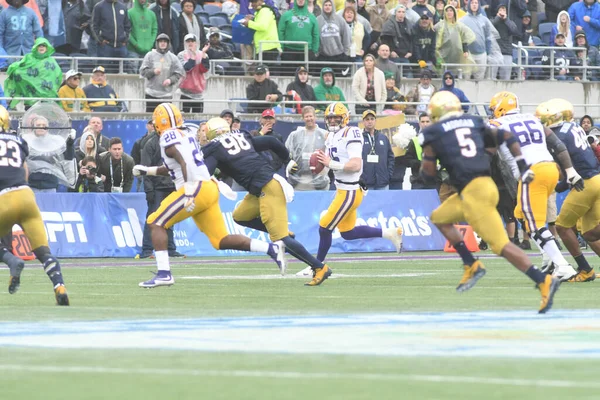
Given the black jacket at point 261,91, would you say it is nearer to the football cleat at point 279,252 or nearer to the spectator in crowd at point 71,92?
the spectator in crowd at point 71,92

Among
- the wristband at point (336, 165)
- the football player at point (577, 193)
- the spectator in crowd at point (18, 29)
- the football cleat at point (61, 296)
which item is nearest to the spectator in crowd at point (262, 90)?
the spectator in crowd at point (18, 29)

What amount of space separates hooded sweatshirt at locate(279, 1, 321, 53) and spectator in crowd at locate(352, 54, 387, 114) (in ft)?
4.11

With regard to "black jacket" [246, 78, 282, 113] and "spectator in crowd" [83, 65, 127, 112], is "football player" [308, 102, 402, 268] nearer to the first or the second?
"spectator in crowd" [83, 65, 127, 112]

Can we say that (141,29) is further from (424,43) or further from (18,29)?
(424,43)

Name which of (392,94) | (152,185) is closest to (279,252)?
(152,185)

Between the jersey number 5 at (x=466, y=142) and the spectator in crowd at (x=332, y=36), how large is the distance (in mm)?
14406

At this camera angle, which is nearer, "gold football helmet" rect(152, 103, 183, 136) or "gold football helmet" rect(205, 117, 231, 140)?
"gold football helmet" rect(152, 103, 183, 136)

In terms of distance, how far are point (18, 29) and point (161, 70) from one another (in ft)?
8.54

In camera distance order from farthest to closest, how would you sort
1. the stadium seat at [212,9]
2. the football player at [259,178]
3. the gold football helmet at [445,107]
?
the stadium seat at [212,9] < the football player at [259,178] < the gold football helmet at [445,107]

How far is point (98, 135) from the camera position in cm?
2178

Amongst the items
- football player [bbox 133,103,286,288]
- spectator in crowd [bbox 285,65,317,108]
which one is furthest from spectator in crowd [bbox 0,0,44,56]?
football player [bbox 133,103,286,288]

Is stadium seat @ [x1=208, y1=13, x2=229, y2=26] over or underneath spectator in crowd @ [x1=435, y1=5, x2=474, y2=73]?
over

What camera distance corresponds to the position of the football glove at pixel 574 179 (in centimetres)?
1445

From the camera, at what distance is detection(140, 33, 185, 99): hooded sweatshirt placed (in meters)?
22.9
